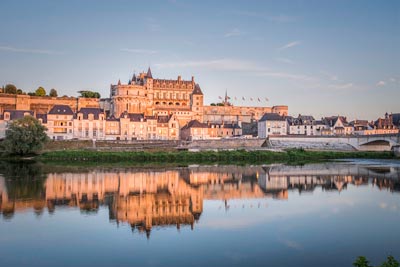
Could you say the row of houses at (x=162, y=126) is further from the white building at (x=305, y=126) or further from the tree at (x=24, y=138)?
the tree at (x=24, y=138)

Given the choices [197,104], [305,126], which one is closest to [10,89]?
[197,104]

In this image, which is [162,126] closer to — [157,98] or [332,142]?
[157,98]

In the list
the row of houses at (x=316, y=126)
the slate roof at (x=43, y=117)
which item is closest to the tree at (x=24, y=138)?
the slate roof at (x=43, y=117)

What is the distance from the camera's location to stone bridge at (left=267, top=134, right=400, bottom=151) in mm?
45188

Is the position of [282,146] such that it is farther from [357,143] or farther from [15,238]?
[15,238]

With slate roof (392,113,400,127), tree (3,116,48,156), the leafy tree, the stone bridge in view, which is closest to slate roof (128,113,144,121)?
tree (3,116,48,156)

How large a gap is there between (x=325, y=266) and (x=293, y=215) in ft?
17.3

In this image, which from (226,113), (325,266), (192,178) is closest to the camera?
(325,266)

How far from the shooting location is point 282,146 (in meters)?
46.6

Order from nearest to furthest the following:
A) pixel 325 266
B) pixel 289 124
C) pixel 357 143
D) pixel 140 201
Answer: pixel 325 266 < pixel 140 201 < pixel 357 143 < pixel 289 124

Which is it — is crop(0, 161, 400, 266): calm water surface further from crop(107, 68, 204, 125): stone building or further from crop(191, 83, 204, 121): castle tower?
crop(191, 83, 204, 121): castle tower

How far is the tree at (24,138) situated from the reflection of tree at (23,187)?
26.4 ft

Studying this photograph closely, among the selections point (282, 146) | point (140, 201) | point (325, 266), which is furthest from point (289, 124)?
point (325, 266)

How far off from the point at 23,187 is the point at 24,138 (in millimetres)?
17284
